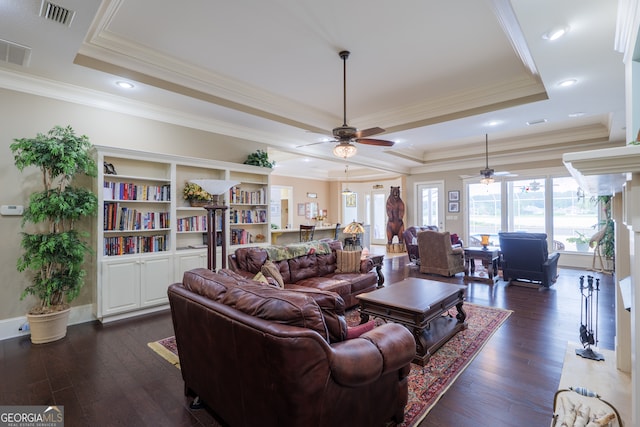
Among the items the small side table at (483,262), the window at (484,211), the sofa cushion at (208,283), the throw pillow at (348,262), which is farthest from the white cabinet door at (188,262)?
the window at (484,211)

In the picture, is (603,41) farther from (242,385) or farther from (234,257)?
(234,257)

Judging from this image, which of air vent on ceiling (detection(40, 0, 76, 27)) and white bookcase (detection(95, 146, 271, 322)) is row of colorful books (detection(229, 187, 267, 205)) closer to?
white bookcase (detection(95, 146, 271, 322))

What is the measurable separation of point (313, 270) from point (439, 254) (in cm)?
302

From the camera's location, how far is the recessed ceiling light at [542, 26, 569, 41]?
2296 mm

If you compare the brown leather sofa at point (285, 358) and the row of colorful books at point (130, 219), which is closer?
the brown leather sofa at point (285, 358)

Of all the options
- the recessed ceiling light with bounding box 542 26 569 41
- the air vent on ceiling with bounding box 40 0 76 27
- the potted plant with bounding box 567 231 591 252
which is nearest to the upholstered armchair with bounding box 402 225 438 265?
the potted plant with bounding box 567 231 591 252

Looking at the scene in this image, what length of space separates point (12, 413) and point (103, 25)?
3183 millimetres

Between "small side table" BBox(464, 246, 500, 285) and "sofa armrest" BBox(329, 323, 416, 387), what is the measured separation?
4.50 metres

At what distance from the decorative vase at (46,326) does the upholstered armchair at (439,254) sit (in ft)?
18.6

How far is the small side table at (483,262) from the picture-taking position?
544cm

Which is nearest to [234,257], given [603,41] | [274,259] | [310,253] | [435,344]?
[274,259]

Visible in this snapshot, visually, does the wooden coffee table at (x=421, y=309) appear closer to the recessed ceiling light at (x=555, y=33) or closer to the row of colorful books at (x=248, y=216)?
the recessed ceiling light at (x=555, y=33)

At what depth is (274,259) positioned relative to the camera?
3.88 metres

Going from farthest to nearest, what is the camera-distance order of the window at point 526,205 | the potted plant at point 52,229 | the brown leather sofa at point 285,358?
the window at point 526,205 < the potted plant at point 52,229 < the brown leather sofa at point 285,358
